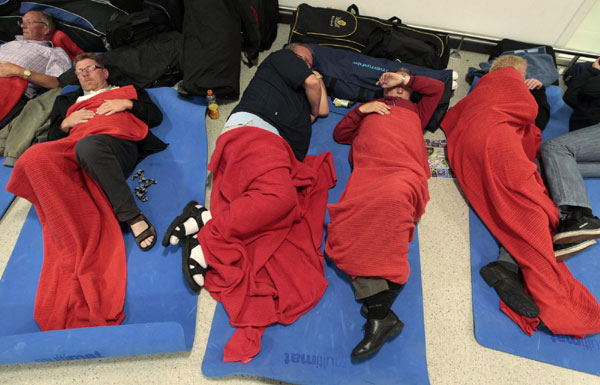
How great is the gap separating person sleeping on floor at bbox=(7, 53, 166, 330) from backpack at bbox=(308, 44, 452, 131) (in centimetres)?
134

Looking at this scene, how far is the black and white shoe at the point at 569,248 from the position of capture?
5.25 ft

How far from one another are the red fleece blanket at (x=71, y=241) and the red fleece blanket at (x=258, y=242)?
0.48 meters

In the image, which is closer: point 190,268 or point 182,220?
point 190,268

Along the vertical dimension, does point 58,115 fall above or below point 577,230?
below

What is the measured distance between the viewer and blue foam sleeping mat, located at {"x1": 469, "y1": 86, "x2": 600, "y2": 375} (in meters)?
1.47

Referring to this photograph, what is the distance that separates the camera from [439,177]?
208 cm

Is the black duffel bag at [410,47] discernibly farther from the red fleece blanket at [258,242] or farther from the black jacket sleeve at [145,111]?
the black jacket sleeve at [145,111]

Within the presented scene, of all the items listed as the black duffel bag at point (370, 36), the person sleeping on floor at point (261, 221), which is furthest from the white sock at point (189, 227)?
the black duffel bag at point (370, 36)

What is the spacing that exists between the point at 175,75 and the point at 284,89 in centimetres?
108

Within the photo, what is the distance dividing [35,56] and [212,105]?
4.29 ft

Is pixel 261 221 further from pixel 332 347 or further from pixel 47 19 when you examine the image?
pixel 47 19

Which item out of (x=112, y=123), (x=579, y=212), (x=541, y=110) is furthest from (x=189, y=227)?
(x=541, y=110)

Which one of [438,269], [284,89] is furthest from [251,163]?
[438,269]

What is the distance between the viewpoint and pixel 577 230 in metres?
1.59
